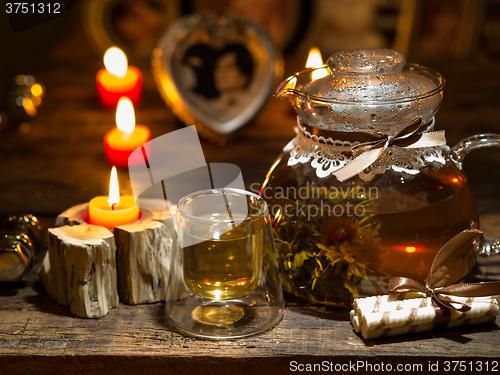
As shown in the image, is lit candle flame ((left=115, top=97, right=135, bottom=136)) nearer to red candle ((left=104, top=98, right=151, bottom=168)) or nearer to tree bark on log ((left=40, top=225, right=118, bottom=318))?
red candle ((left=104, top=98, right=151, bottom=168))

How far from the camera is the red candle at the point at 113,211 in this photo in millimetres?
806

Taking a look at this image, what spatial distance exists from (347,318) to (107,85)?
108 cm

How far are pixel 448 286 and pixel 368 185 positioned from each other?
18cm

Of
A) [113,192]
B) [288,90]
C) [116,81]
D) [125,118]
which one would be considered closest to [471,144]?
[288,90]

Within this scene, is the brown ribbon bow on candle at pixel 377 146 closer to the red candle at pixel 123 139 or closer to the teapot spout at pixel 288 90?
the teapot spout at pixel 288 90

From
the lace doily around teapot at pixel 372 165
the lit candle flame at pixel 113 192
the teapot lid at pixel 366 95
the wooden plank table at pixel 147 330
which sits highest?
the teapot lid at pixel 366 95

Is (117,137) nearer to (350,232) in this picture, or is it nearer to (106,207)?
(106,207)

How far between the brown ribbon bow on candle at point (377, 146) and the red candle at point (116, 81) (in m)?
0.99

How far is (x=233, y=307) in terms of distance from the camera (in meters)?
0.80

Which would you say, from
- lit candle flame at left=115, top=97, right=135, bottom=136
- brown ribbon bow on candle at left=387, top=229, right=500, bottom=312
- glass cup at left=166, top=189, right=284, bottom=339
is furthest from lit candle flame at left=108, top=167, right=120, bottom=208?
lit candle flame at left=115, top=97, right=135, bottom=136

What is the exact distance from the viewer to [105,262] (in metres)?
0.77

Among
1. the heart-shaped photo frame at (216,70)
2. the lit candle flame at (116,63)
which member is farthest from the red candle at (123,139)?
the lit candle flame at (116,63)

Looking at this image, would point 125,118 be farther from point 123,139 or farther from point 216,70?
point 216,70

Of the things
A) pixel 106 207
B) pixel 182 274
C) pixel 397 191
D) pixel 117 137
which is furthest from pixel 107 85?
pixel 397 191
